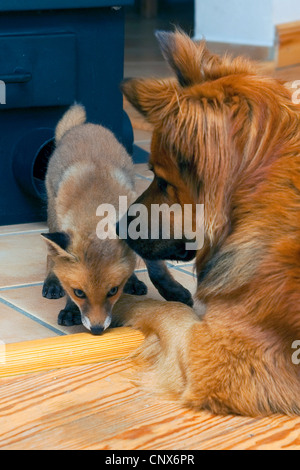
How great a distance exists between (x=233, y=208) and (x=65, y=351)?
66 centimetres

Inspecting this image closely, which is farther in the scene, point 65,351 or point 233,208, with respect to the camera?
point 65,351

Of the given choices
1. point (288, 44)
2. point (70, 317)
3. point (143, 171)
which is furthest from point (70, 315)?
point (288, 44)

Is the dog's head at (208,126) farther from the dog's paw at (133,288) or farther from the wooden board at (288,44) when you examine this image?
the wooden board at (288,44)

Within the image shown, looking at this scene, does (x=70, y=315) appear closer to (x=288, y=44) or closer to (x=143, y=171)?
(x=143, y=171)

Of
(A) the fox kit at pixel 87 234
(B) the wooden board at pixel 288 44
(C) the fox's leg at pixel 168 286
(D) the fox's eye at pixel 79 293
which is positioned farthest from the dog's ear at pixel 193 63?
(B) the wooden board at pixel 288 44

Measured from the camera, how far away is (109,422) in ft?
6.74

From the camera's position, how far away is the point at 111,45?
3537 mm

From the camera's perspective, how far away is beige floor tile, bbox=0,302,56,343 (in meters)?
2.46

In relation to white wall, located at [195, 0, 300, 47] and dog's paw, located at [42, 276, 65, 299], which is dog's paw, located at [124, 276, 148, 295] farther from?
white wall, located at [195, 0, 300, 47]

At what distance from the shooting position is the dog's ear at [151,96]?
200 cm

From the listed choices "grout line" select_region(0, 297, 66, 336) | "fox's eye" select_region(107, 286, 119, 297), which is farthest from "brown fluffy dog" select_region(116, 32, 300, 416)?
"grout line" select_region(0, 297, 66, 336)

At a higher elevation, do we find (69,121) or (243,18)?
(69,121)
